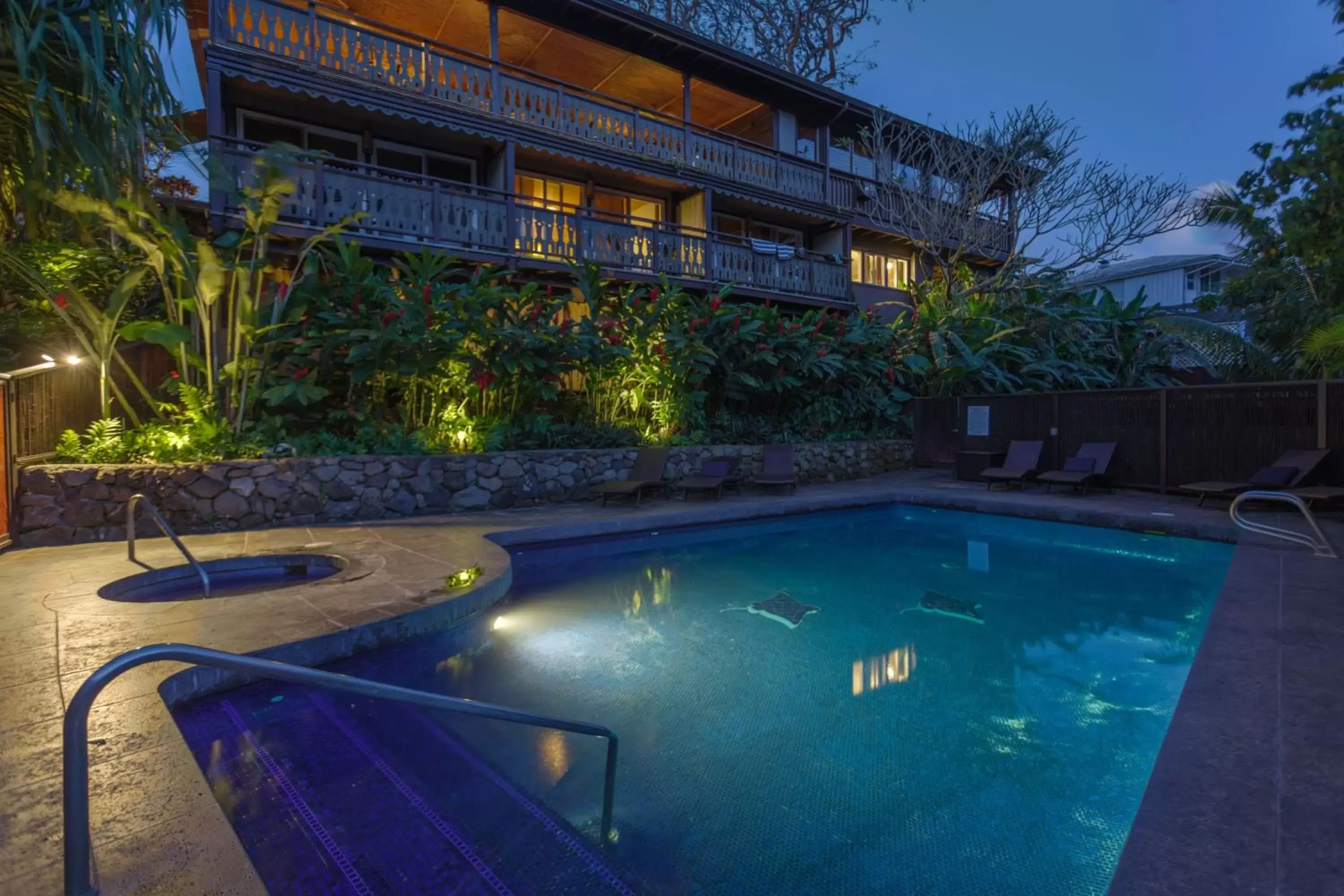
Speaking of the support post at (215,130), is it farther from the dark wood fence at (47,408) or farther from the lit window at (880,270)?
the lit window at (880,270)

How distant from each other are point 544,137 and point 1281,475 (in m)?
13.4

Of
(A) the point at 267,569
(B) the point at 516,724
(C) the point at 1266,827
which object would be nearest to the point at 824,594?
(B) the point at 516,724

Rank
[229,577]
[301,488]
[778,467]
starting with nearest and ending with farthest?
[229,577] → [301,488] → [778,467]

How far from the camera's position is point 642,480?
997 cm

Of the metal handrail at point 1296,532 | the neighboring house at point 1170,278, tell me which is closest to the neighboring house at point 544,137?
the metal handrail at point 1296,532

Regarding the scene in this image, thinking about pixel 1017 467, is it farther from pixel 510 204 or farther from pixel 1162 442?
pixel 510 204

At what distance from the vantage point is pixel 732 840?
2701 mm

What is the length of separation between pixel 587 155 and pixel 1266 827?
48.7 ft

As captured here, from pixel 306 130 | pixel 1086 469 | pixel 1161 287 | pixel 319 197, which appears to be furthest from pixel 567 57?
pixel 1161 287

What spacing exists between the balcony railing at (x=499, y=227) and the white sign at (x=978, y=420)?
5552 millimetres

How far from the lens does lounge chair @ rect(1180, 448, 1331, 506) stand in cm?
850

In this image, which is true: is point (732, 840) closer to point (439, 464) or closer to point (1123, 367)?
point (439, 464)

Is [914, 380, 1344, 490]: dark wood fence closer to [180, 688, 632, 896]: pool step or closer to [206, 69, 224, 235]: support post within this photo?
[180, 688, 632, 896]: pool step

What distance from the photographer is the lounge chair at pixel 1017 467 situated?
11227 millimetres
